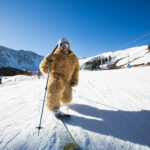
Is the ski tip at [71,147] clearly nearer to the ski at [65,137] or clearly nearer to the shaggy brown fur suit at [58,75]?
the ski at [65,137]

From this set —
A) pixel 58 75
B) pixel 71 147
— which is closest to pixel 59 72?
pixel 58 75

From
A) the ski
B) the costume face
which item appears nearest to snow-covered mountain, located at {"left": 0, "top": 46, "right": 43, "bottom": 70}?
the costume face

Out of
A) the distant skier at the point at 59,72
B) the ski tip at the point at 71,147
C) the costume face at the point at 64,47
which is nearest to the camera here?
the ski tip at the point at 71,147

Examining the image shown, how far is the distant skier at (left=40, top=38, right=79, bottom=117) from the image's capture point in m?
1.52

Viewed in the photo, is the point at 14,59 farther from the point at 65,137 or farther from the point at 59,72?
the point at 65,137

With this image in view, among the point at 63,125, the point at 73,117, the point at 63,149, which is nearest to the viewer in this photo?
the point at 63,149

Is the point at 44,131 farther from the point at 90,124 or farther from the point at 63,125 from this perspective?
the point at 90,124

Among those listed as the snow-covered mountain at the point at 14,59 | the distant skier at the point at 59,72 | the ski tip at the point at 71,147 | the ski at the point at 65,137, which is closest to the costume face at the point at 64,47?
the distant skier at the point at 59,72

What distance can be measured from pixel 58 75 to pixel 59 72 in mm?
69

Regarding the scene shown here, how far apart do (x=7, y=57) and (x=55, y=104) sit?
219m

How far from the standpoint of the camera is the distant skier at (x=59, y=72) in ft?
5.00

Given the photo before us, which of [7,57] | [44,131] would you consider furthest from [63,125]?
[7,57]

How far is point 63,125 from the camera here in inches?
46.9

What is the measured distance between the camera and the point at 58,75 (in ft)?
5.74
